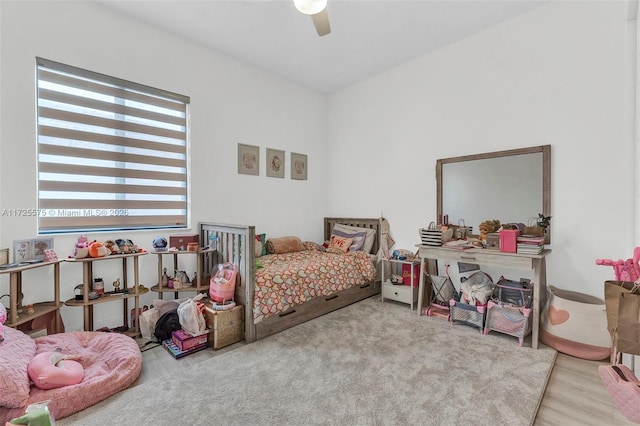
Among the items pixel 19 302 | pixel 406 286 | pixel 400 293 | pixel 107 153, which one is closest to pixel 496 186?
pixel 406 286

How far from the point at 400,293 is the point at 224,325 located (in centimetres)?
204

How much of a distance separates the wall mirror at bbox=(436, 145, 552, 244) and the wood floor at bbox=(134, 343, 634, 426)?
1176 mm

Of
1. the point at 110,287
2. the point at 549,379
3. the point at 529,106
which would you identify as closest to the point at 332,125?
the point at 529,106

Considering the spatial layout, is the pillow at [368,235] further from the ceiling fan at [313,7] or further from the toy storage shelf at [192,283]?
the ceiling fan at [313,7]

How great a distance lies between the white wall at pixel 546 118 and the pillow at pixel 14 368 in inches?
144

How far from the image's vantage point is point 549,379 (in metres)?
1.98

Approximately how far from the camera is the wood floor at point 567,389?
160 centimetres

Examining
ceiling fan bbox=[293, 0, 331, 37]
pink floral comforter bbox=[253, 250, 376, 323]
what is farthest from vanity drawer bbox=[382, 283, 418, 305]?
ceiling fan bbox=[293, 0, 331, 37]

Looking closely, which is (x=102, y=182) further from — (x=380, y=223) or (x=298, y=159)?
(x=380, y=223)

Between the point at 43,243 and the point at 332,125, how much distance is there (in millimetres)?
3890

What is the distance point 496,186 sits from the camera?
10.0ft

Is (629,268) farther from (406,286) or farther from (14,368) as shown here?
(14,368)

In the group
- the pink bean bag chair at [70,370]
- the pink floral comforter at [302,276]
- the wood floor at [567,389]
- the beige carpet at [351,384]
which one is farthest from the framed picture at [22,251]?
the pink floral comforter at [302,276]

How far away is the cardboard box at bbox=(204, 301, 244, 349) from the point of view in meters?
2.44
